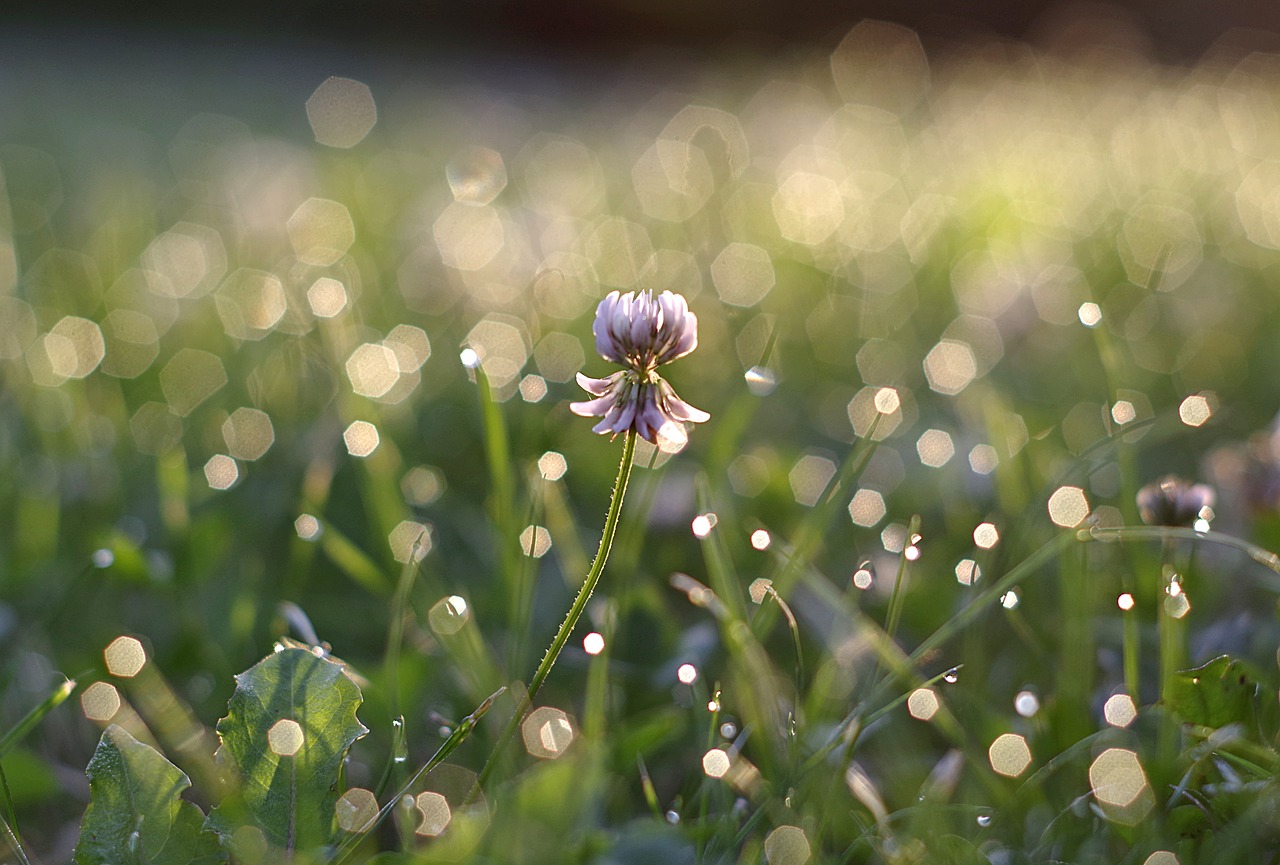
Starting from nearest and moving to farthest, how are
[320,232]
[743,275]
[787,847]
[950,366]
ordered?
[787,847]
[950,366]
[743,275]
[320,232]

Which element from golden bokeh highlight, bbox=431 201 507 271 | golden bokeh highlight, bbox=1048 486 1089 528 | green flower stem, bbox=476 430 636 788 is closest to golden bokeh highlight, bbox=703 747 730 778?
green flower stem, bbox=476 430 636 788

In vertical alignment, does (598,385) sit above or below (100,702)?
above

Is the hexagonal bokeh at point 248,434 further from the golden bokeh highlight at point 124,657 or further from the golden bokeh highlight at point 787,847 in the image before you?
the golden bokeh highlight at point 787,847

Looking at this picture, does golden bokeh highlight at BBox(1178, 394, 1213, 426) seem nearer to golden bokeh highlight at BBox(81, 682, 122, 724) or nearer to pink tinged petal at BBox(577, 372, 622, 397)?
pink tinged petal at BBox(577, 372, 622, 397)

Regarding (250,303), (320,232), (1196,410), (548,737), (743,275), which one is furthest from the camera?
(320,232)

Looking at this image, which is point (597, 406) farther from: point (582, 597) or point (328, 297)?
point (328, 297)

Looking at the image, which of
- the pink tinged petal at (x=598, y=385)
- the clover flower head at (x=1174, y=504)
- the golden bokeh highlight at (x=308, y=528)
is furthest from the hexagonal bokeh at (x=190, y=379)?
the clover flower head at (x=1174, y=504)

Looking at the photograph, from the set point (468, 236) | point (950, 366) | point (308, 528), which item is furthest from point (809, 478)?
point (468, 236)
